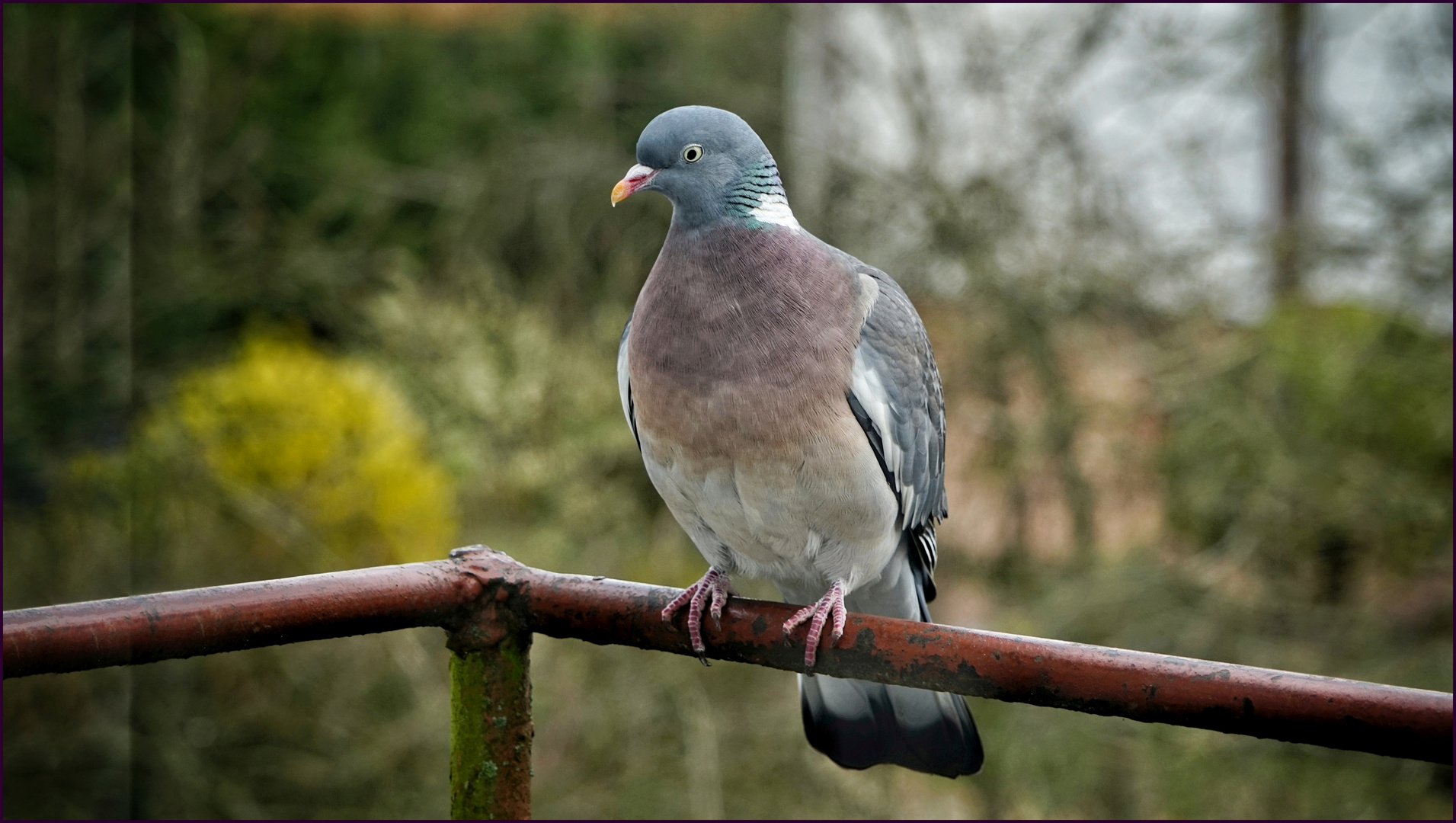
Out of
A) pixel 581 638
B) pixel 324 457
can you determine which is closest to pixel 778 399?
pixel 581 638

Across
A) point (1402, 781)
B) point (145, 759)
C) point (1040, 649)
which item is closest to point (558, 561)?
point (145, 759)

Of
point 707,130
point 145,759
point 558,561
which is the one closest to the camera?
point 707,130

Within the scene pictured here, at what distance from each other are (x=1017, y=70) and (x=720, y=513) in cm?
253

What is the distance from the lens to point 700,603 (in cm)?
151

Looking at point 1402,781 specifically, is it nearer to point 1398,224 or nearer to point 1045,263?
point 1398,224

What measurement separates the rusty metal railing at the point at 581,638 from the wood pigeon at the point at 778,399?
19 cm

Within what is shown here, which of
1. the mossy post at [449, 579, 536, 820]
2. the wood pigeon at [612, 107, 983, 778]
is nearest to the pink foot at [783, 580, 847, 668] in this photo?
the wood pigeon at [612, 107, 983, 778]

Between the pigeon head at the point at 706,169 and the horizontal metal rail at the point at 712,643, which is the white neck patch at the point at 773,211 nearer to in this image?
the pigeon head at the point at 706,169

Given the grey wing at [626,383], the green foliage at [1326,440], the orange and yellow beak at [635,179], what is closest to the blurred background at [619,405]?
the green foliage at [1326,440]

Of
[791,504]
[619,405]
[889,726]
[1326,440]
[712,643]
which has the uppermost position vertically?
[619,405]

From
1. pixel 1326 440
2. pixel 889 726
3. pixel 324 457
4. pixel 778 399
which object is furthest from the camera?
pixel 324 457

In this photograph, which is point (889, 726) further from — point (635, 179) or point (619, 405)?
point (619, 405)

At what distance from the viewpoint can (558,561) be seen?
139 inches

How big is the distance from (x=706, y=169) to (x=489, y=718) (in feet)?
2.65
